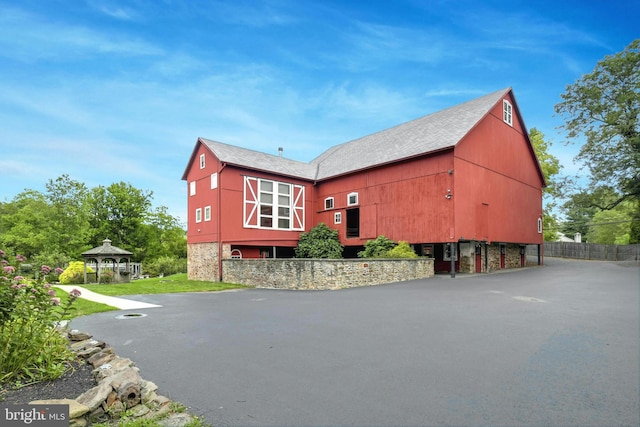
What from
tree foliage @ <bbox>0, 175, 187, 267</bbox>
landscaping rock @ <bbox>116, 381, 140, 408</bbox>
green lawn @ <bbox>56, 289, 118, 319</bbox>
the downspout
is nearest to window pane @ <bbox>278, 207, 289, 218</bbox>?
the downspout

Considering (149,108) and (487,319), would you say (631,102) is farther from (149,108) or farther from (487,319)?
(149,108)

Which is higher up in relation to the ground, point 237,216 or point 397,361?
point 237,216

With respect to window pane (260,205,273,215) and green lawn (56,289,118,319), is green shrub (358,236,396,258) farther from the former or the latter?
green lawn (56,289,118,319)

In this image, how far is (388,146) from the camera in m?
22.3

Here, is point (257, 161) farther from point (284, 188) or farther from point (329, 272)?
point (329, 272)

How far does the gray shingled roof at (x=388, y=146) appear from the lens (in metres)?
19.1

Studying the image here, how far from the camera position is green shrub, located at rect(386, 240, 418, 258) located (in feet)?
56.9

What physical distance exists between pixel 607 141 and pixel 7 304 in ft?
99.2

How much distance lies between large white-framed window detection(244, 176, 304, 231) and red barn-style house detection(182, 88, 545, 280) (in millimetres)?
64

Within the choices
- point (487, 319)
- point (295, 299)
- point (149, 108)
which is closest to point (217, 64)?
point (149, 108)

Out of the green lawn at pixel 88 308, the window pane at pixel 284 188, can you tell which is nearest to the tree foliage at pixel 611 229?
the window pane at pixel 284 188

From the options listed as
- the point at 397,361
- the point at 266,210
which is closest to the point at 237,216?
the point at 266,210

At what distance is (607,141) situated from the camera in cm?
2366

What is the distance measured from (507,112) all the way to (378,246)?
11343mm
